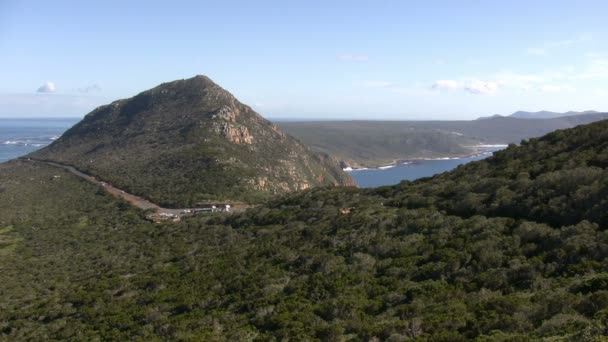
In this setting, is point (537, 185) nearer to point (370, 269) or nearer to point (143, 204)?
point (370, 269)

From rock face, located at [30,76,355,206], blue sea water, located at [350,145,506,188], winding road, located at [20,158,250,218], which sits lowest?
blue sea water, located at [350,145,506,188]

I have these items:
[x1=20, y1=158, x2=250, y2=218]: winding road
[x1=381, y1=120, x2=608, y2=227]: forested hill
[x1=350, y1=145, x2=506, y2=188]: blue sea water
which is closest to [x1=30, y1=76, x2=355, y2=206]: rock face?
[x1=20, y1=158, x2=250, y2=218]: winding road

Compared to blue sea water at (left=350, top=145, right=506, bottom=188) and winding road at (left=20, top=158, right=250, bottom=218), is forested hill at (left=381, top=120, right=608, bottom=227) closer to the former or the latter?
winding road at (left=20, top=158, right=250, bottom=218)

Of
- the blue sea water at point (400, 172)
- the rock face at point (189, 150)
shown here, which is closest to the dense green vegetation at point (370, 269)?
the rock face at point (189, 150)

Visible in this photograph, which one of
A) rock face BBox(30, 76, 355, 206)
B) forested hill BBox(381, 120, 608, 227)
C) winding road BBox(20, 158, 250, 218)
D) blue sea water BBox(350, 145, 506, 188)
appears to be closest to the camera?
forested hill BBox(381, 120, 608, 227)

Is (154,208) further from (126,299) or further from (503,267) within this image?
(503,267)

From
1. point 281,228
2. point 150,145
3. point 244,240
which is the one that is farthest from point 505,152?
point 150,145

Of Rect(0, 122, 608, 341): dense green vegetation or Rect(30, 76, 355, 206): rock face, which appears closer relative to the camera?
Rect(0, 122, 608, 341): dense green vegetation

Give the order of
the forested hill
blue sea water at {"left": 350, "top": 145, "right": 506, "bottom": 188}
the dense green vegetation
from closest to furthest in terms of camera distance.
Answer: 1. the dense green vegetation
2. the forested hill
3. blue sea water at {"left": 350, "top": 145, "right": 506, "bottom": 188}
